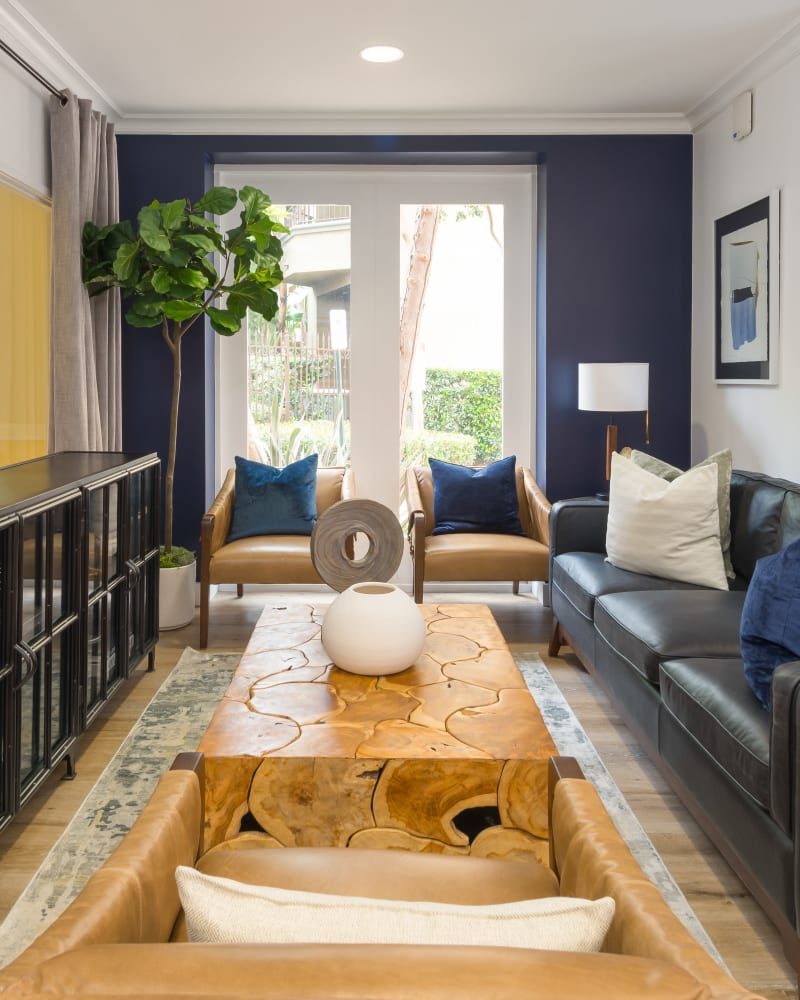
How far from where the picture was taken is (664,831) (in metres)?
2.66

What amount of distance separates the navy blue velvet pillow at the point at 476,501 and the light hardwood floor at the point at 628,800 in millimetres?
608

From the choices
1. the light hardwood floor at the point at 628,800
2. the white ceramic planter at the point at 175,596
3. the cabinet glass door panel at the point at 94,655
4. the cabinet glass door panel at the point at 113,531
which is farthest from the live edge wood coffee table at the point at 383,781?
the white ceramic planter at the point at 175,596

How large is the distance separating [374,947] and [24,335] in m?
3.75

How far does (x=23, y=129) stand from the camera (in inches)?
158

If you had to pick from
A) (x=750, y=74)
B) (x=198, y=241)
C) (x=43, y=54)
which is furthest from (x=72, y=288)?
(x=750, y=74)

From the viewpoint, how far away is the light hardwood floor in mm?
2090

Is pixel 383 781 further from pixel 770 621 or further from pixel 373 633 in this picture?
pixel 770 621

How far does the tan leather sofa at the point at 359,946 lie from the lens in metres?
0.80

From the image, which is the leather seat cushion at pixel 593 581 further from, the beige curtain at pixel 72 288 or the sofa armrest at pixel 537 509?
the beige curtain at pixel 72 288

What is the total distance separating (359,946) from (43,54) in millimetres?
4182

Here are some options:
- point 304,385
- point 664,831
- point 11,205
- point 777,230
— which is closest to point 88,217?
point 11,205

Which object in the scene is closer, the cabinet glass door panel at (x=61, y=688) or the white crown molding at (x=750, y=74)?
the cabinet glass door panel at (x=61, y=688)

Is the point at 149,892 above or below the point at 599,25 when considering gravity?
below

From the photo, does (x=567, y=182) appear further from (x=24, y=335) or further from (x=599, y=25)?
(x=24, y=335)
